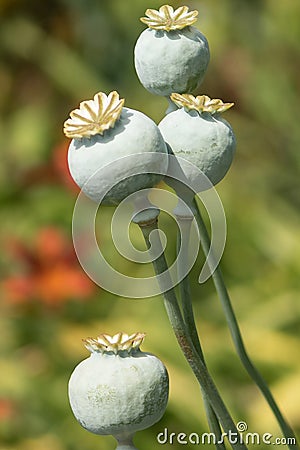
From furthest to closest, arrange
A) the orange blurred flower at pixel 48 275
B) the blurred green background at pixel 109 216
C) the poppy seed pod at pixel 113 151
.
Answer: the orange blurred flower at pixel 48 275 < the blurred green background at pixel 109 216 < the poppy seed pod at pixel 113 151

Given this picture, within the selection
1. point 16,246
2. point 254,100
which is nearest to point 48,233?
point 16,246

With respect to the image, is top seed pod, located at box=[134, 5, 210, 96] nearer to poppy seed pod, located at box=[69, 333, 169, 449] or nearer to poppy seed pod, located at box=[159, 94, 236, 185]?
poppy seed pod, located at box=[159, 94, 236, 185]

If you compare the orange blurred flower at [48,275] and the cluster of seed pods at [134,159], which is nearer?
the cluster of seed pods at [134,159]

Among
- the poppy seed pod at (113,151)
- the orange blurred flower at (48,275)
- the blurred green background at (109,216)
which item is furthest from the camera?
the orange blurred flower at (48,275)

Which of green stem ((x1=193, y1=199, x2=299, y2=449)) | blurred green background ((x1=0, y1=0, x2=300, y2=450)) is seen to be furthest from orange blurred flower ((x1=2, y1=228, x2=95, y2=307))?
green stem ((x1=193, y1=199, x2=299, y2=449))

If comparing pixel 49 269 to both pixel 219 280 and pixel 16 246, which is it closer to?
pixel 16 246

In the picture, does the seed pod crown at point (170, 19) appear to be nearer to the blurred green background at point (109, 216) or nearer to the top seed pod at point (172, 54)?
the top seed pod at point (172, 54)

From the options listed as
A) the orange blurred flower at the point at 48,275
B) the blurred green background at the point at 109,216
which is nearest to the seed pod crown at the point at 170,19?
the blurred green background at the point at 109,216
